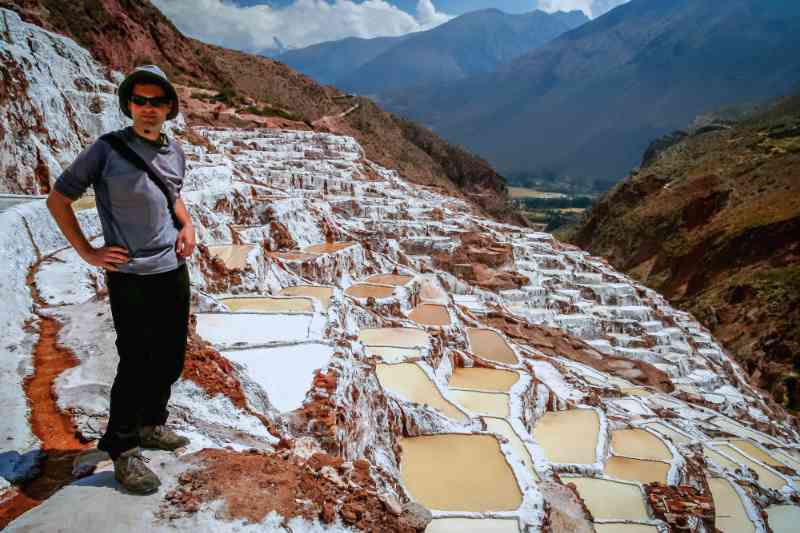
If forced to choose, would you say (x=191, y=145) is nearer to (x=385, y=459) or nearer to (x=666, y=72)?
(x=385, y=459)

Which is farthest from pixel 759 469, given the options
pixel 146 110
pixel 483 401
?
pixel 146 110

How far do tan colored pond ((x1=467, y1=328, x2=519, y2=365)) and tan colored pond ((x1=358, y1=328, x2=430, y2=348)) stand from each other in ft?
8.27

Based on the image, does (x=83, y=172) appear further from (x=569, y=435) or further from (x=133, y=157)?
(x=569, y=435)

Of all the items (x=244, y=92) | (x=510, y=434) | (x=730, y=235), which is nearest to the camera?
(x=510, y=434)

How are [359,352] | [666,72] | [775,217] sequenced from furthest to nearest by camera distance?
[666,72], [775,217], [359,352]

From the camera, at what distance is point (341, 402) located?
5.12 m

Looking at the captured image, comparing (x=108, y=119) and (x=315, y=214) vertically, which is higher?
(x=108, y=119)

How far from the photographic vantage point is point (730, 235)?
43.4 m

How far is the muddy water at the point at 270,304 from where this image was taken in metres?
8.06

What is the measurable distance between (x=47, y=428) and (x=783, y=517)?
15716 millimetres

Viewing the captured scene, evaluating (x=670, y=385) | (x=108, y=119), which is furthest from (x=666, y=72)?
(x=108, y=119)

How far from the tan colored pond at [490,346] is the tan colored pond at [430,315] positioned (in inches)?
42.5

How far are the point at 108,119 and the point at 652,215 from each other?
58.4 meters

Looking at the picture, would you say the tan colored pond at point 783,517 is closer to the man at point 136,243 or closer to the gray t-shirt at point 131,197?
the man at point 136,243
